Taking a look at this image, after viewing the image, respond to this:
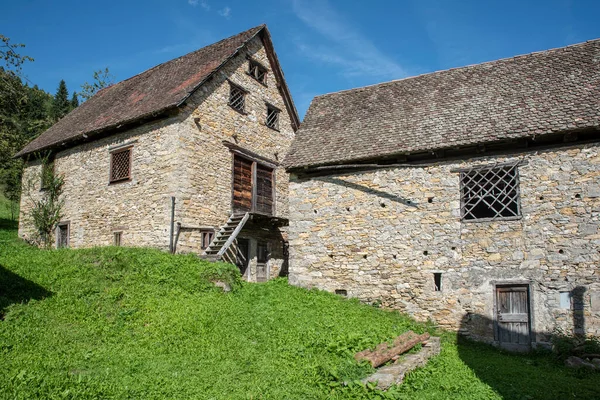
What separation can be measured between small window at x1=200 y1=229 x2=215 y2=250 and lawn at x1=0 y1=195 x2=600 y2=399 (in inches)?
102

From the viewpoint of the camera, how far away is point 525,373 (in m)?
8.56

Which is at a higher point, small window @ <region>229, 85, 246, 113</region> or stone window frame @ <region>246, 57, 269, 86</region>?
stone window frame @ <region>246, 57, 269, 86</region>

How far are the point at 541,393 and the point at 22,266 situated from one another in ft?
37.8

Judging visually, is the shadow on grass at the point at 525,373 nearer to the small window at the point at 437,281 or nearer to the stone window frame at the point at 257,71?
the small window at the point at 437,281

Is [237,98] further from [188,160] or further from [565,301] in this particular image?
[565,301]

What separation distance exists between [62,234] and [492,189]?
1594cm

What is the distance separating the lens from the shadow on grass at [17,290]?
8.85m

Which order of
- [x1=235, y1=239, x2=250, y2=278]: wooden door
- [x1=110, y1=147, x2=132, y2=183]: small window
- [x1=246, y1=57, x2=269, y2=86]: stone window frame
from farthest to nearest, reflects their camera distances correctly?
1. [x1=246, y1=57, x2=269, y2=86]: stone window frame
2. [x1=235, y1=239, x2=250, y2=278]: wooden door
3. [x1=110, y1=147, x2=132, y2=183]: small window

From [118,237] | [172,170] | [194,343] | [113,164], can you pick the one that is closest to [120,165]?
[113,164]

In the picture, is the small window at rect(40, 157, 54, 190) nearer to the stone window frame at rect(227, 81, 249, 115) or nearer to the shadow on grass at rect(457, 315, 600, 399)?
the stone window frame at rect(227, 81, 249, 115)

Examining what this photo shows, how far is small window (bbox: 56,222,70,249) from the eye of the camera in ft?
57.3

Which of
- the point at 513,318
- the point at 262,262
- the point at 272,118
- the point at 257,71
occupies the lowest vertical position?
the point at 513,318

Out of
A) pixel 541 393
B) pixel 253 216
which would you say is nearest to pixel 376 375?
pixel 541 393

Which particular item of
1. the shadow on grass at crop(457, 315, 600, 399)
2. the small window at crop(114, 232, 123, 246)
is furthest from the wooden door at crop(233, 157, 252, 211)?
the shadow on grass at crop(457, 315, 600, 399)
